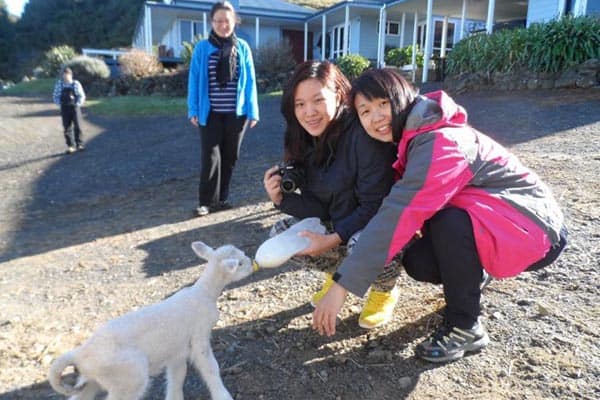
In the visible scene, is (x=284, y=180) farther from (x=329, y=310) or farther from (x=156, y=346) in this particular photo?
(x=156, y=346)

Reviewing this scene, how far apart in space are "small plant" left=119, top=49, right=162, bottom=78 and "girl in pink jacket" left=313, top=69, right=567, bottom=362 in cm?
2059

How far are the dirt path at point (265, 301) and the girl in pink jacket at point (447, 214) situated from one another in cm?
25

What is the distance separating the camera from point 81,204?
5.81 meters

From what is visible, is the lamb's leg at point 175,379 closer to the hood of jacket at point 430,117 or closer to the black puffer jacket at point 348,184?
the black puffer jacket at point 348,184

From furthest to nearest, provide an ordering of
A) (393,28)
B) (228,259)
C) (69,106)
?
(393,28), (69,106), (228,259)

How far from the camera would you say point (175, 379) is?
6.36 ft

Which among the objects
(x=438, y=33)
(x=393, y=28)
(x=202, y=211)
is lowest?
(x=202, y=211)

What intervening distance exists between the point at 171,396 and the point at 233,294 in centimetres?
109

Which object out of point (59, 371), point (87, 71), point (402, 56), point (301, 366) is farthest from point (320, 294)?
point (87, 71)

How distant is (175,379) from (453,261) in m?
1.26

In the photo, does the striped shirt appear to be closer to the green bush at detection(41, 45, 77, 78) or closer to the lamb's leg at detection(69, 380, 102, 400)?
the lamb's leg at detection(69, 380, 102, 400)

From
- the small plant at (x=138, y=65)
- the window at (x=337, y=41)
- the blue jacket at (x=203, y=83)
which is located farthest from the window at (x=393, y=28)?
the blue jacket at (x=203, y=83)

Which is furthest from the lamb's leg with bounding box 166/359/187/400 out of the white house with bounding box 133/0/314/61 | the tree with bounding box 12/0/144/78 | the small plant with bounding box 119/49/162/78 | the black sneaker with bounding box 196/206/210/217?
Answer: the tree with bounding box 12/0/144/78

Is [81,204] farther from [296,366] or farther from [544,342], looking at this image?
[544,342]
